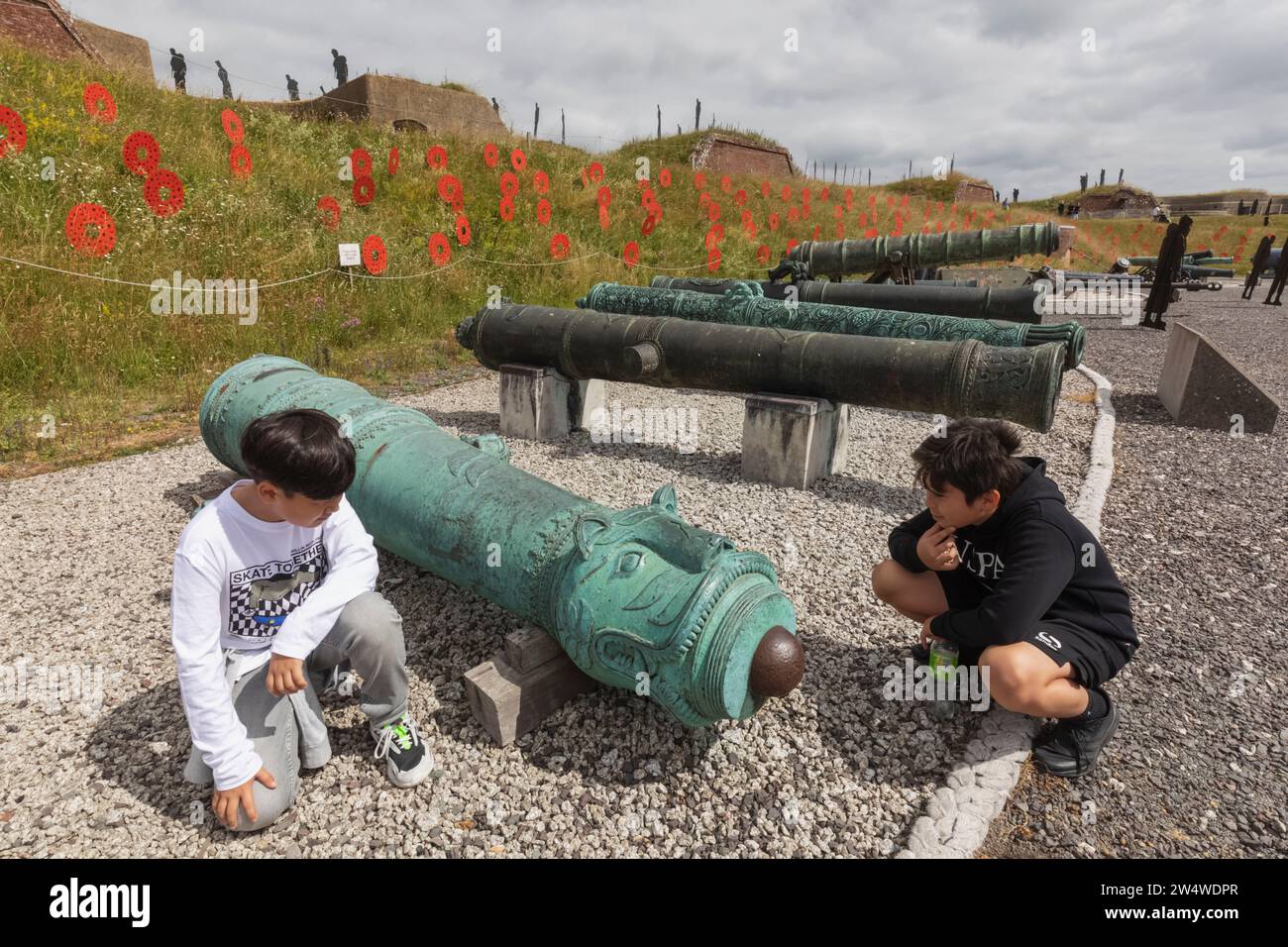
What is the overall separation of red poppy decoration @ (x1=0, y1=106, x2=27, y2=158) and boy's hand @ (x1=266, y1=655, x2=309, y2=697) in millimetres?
10800

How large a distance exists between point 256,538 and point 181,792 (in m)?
1.04

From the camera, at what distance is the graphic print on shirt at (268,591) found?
217cm

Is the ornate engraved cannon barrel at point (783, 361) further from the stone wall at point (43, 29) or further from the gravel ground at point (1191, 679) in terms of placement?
the stone wall at point (43, 29)

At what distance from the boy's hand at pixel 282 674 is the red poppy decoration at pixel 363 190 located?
1298 centimetres

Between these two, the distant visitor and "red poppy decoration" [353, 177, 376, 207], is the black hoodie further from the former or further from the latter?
the distant visitor

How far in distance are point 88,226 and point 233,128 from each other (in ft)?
16.9

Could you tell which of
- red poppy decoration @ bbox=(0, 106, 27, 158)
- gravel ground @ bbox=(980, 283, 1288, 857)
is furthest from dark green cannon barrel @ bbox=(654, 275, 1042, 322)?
red poppy decoration @ bbox=(0, 106, 27, 158)

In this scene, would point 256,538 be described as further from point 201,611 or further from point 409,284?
point 409,284

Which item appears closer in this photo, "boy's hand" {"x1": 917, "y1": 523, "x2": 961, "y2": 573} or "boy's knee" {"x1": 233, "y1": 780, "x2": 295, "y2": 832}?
"boy's knee" {"x1": 233, "y1": 780, "x2": 295, "y2": 832}

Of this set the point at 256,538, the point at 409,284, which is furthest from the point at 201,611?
the point at 409,284

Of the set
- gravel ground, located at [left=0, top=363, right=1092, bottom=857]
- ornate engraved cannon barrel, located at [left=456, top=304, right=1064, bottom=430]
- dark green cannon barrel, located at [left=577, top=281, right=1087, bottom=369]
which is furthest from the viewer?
dark green cannon barrel, located at [left=577, top=281, right=1087, bottom=369]

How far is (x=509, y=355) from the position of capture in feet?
Result: 21.2

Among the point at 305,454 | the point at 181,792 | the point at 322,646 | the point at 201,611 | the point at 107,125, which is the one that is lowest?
the point at 181,792

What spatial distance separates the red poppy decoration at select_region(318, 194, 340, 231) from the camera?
1146 cm
